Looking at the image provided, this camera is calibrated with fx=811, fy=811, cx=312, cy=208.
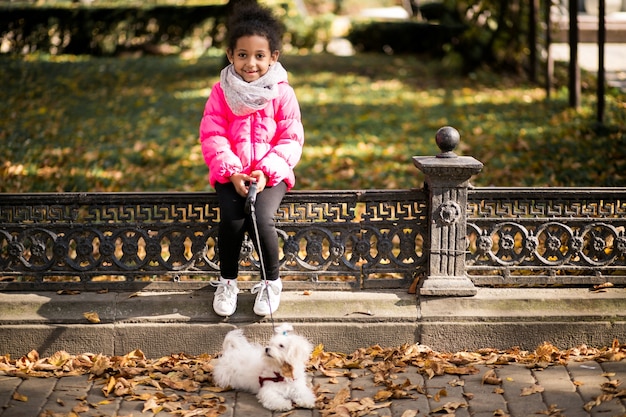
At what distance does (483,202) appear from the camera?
16.9 ft

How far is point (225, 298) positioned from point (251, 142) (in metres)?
0.96

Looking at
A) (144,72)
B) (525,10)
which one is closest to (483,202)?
(525,10)

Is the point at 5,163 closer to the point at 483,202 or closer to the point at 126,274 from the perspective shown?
the point at 126,274

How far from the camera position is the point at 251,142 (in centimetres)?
493

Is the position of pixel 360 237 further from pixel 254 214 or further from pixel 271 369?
pixel 271 369

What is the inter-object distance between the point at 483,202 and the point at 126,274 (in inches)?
91.1

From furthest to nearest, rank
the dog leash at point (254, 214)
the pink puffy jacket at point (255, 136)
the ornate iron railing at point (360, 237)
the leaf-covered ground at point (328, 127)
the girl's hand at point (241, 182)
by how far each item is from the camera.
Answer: the leaf-covered ground at point (328, 127) → the ornate iron railing at point (360, 237) → the pink puffy jacket at point (255, 136) → the girl's hand at point (241, 182) → the dog leash at point (254, 214)

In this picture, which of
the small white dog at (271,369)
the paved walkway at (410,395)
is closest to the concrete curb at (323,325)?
the paved walkway at (410,395)

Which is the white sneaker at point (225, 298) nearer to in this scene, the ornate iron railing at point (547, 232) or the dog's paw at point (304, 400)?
the dog's paw at point (304, 400)

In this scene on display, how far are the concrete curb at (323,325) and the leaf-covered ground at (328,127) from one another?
344cm

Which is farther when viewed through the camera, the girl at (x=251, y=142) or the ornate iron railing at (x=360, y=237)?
the ornate iron railing at (x=360, y=237)

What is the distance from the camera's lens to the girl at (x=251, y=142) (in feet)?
15.8

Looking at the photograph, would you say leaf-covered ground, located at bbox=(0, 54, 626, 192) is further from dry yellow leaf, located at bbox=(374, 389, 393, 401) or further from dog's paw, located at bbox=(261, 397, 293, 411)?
dog's paw, located at bbox=(261, 397, 293, 411)

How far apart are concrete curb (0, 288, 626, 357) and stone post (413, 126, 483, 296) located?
0.47 ft
